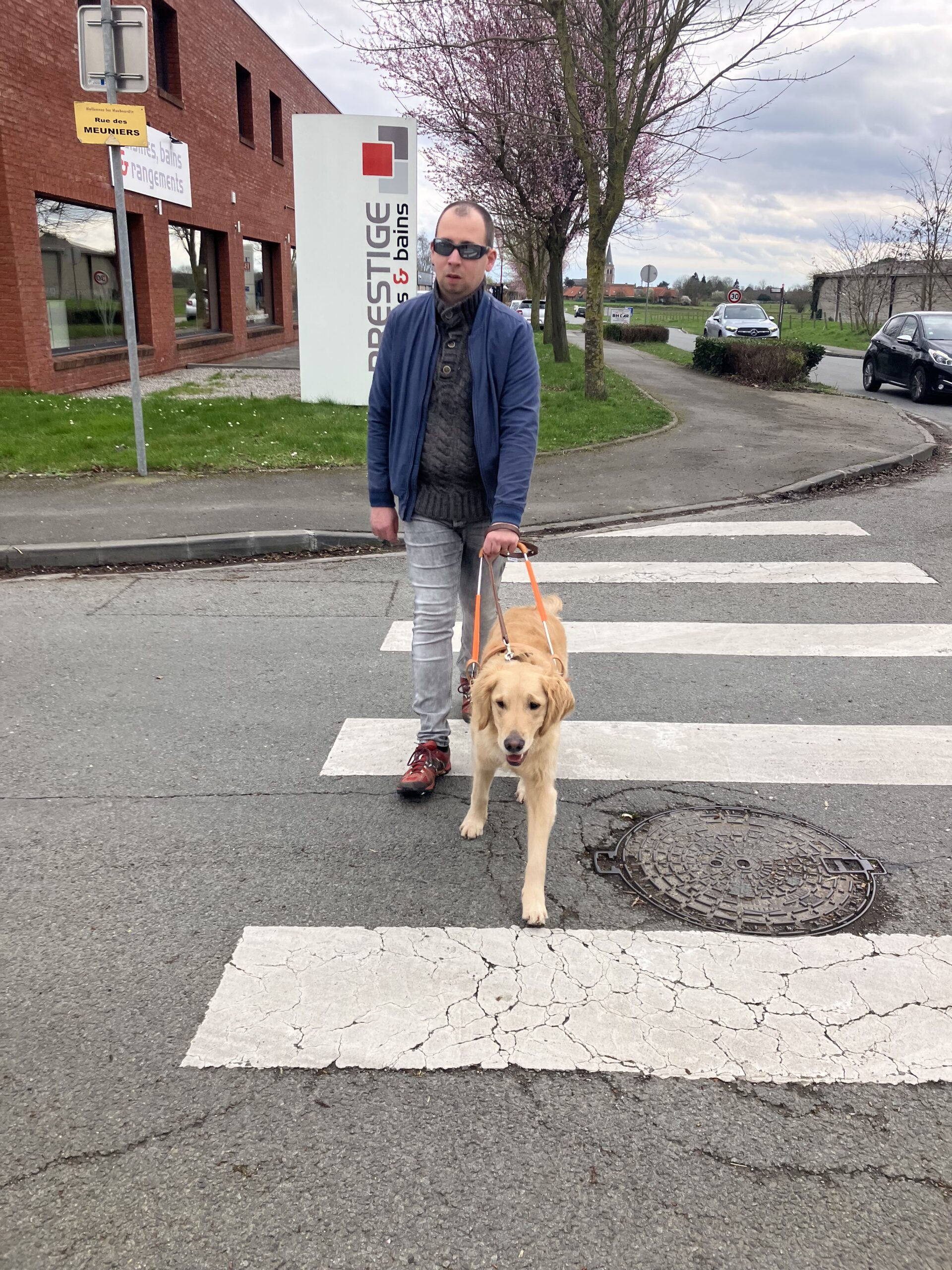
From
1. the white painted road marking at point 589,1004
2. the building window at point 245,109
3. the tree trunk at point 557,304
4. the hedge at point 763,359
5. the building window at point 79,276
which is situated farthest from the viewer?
the building window at point 245,109

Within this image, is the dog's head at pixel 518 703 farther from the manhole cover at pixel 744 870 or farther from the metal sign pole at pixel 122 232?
the metal sign pole at pixel 122 232

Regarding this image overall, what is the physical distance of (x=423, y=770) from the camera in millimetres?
4016

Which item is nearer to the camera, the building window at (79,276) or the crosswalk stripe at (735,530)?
the crosswalk stripe at (735,530)

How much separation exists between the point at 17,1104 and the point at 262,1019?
2.11 feet

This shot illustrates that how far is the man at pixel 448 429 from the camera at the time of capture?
365cm

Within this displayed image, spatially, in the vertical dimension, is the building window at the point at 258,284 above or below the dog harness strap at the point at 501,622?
above

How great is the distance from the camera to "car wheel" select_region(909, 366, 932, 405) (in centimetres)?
1828

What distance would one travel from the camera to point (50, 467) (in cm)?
1009

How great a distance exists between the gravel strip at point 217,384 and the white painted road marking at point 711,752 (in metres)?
12.5

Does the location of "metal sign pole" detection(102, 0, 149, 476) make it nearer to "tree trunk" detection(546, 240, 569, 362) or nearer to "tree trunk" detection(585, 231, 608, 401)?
"tree trunk" detection(585, 231, 608, 401)

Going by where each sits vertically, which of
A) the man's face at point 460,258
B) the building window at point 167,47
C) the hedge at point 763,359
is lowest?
the hedge at point 763,359

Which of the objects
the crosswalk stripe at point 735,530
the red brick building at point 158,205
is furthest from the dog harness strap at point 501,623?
the red brick building at point 158,205

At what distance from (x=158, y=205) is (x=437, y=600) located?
1828cm

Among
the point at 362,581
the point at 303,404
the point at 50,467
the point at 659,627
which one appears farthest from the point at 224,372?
the point at 659,627
